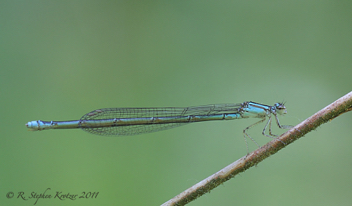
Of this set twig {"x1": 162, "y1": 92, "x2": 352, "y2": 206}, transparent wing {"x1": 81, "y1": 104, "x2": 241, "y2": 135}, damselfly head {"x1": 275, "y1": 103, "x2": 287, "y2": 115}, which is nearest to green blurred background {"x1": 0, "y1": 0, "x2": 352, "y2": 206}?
damselfly head {"x1": 275, "y1": 103, "x2": 287, "y2": 115}

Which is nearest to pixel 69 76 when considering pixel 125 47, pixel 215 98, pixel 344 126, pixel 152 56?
pixel 125 47

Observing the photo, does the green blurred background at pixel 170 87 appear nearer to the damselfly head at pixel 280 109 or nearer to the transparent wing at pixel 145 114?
the damselfly head at pixel 280 109

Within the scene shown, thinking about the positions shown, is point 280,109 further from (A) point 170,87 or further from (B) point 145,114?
(A) point 170,87

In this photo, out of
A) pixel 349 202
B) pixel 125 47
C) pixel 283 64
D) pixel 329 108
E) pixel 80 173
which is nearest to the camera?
pixel 329 108

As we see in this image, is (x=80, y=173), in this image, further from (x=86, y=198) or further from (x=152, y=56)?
(x=152, y=56)

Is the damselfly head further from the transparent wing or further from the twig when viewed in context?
the twig
